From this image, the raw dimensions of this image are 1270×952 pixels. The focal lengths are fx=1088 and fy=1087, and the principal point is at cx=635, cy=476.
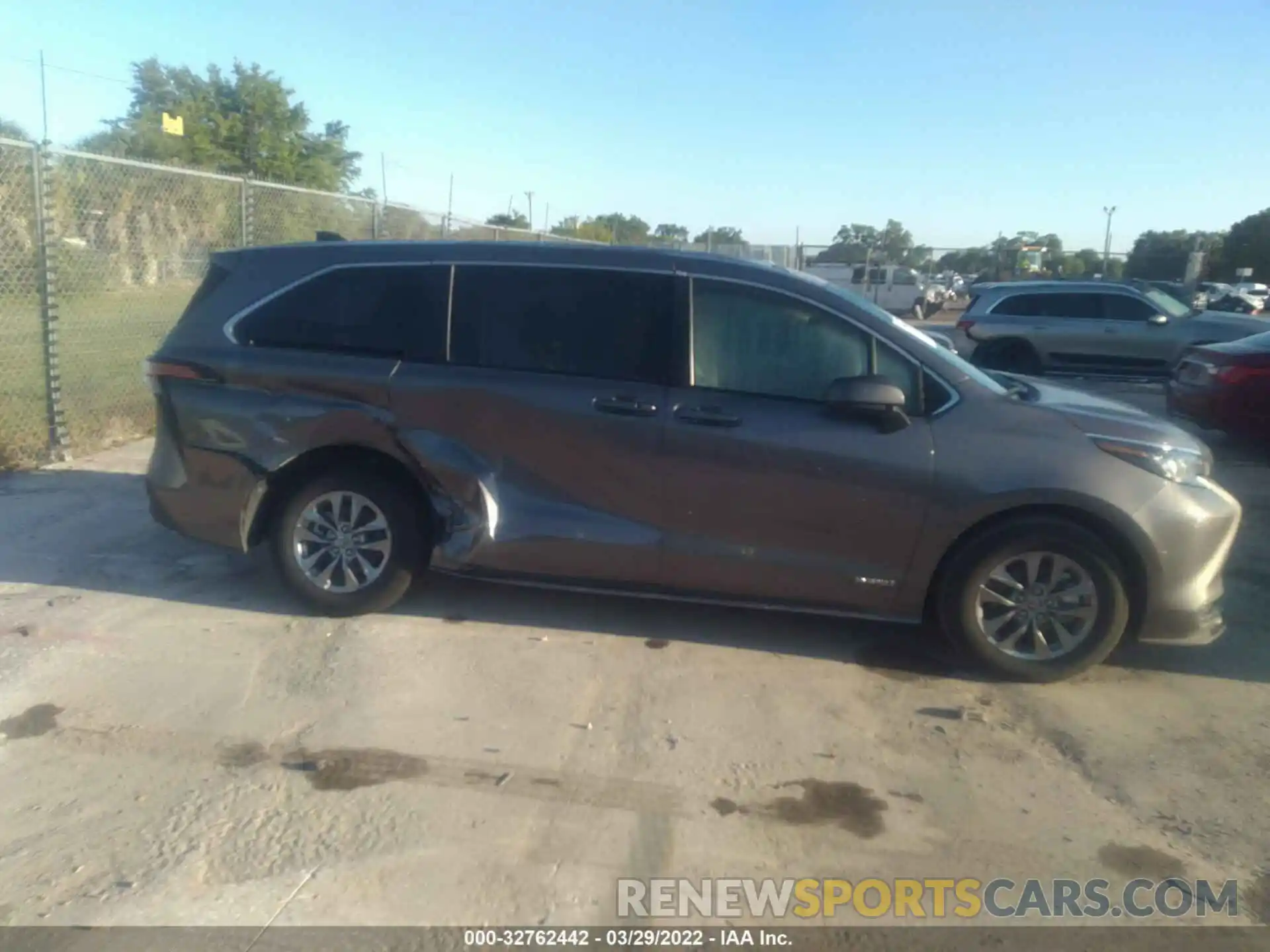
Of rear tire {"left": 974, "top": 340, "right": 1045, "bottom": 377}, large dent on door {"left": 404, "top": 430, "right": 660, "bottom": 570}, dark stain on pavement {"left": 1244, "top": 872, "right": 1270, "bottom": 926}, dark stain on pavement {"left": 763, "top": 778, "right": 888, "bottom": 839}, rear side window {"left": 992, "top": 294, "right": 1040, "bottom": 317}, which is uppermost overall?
rear side window {"left": 992, "top": 294, "right": 1040, "bottom": 317}

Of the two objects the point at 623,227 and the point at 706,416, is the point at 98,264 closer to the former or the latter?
the point at 706,416

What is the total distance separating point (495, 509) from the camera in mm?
5215

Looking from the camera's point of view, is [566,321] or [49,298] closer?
[566,321]

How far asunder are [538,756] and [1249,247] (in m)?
52.1

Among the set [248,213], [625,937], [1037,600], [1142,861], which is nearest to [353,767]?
[625,937]

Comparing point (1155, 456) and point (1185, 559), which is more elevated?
point (1155, 456)

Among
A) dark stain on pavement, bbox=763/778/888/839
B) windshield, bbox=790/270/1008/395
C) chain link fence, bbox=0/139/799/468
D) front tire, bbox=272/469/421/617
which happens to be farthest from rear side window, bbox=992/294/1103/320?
dark stain on pavement, bbox=763/778/888/839

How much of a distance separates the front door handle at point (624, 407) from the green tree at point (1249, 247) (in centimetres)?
4986

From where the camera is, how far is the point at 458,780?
3973mm

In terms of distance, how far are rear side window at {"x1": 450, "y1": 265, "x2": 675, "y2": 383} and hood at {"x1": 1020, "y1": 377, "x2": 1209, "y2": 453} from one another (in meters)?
1.81

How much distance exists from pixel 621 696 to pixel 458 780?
952mm

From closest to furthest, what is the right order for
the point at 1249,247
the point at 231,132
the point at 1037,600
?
the point at 1037,600 → the point at 231,132 → the point at 1249,247

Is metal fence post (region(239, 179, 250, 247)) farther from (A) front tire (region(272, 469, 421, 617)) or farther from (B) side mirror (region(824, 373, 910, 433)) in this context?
(B) side mirror (region(824, 373, 910, 433))

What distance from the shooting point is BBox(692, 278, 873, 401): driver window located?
16.5 ft
